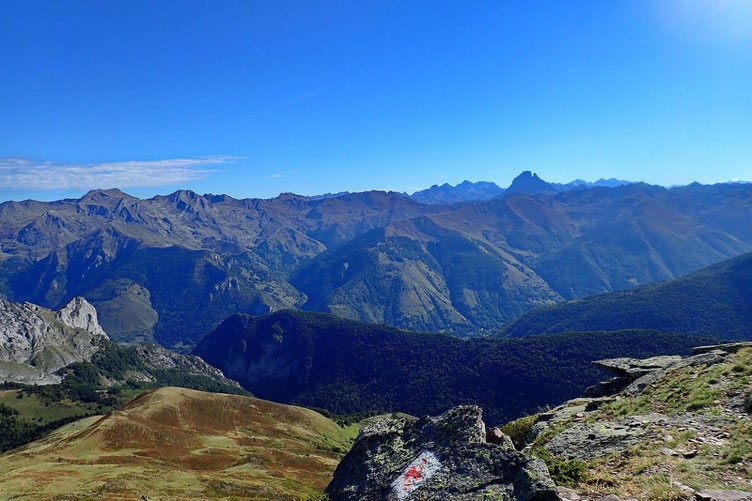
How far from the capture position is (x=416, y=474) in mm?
12258

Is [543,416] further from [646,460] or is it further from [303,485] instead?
[303,485]

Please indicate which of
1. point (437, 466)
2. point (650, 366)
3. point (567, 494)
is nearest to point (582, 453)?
point (567, 494)

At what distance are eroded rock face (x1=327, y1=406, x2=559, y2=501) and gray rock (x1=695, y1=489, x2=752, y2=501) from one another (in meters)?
3.86

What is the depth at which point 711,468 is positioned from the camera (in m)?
11.6

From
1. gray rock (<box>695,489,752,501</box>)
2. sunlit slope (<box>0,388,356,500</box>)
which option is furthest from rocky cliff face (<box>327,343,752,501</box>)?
sunlit slope (<box>0,388,356,500</box>)

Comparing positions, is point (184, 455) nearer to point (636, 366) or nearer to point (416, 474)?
point (636, 366)

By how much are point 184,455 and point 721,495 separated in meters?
121

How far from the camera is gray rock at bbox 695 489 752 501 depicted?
9.79 metres

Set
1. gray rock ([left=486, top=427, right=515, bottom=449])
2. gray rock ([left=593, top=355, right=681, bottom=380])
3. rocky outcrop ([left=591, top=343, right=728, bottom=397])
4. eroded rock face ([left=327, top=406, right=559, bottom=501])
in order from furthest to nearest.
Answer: gray rock ([left=593, top=355, right=681, bottom=380])
rocky outcrop ([left=591, top=343, right=728, bottom=397])
gray rock ([left=486, top=427, right=515, bottom=449])
eroded rock face ([left=327, top=406, right=559, bottom=501])

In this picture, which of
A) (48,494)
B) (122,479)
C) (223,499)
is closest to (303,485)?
(223,499)

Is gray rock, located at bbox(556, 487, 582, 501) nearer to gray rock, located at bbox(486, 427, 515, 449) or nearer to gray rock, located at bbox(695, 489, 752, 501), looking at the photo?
gray rock, located at bbox(486, 427, 515, 449)

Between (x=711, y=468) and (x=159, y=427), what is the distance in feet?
466

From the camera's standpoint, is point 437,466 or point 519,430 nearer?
point 437,466

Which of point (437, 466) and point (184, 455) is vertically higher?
point (437, 466)
